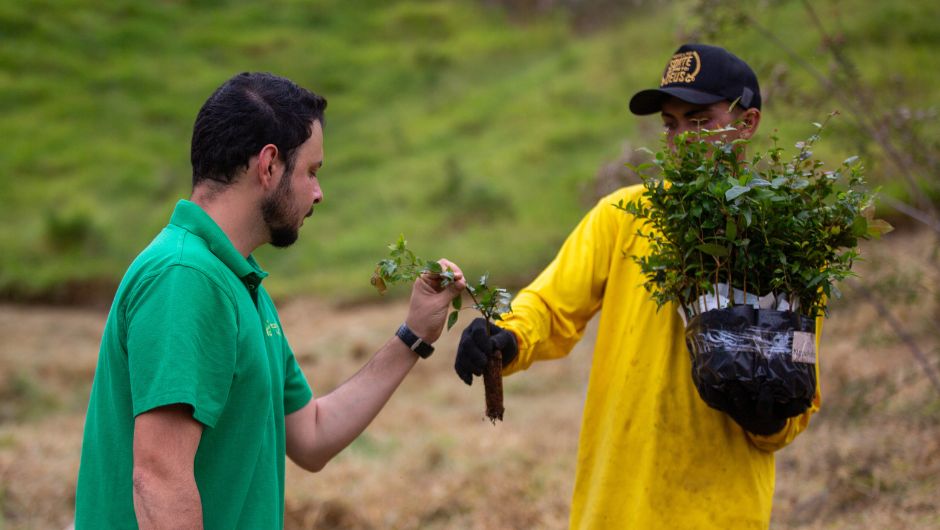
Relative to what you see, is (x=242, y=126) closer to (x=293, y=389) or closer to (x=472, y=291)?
(x=293, y=389)

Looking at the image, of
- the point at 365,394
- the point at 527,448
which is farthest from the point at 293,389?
the point at 527,448

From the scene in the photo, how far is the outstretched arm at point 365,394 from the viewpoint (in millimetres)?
3100

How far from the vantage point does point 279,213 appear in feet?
8.86

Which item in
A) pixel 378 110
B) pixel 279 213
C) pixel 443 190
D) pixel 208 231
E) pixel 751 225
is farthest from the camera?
pixel 378 110

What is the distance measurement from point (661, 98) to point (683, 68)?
0.42 ft

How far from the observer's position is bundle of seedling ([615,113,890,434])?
2.88m

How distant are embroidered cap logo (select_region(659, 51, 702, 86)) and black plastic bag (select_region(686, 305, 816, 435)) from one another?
921 mm

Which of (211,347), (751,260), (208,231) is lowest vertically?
(211,347)

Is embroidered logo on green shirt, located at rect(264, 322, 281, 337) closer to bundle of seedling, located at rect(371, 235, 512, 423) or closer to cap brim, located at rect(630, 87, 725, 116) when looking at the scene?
bundle of seedling, located at rect(371, 235, 512, 423)

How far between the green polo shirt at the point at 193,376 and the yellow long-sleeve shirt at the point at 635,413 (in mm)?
1036

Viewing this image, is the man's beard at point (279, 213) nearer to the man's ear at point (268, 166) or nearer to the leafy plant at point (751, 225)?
the man's ear at point (268, 166)

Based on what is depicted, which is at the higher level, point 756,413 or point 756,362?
point 756,362

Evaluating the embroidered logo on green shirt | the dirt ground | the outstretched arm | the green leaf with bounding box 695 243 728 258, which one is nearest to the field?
the dirt ground

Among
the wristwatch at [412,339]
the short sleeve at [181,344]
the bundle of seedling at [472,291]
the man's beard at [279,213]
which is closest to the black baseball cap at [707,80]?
the bundle of seedling at [472,291]
